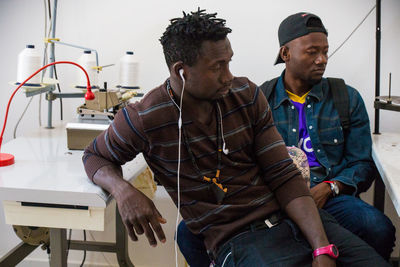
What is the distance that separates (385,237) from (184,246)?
728mm

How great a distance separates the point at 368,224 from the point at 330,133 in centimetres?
43

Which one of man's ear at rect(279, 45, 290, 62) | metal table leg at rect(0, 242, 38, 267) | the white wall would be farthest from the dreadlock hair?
metal table leg at rect(0, 242, 38, 267)

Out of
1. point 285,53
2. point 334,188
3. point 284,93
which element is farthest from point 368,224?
point 285,53

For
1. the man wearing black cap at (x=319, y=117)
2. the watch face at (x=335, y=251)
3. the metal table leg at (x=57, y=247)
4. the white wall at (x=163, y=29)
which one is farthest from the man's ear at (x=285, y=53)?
the metal table leg at (x=57, y=247)

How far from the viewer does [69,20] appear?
2.66 meters

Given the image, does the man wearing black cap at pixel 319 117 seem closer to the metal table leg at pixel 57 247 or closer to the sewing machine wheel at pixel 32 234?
the metal table leg at pixel 57 247

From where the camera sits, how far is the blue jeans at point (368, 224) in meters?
1.87

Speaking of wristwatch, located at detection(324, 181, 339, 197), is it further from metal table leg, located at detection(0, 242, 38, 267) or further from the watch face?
metal table leg, located at detection(0, 242, 38, 267)

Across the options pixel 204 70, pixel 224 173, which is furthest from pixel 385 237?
pixel 204 70

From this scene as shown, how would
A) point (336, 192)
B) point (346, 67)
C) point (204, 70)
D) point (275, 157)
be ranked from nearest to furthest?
1. point (204, 70)
2. point (275, 157)
3. point (336, 192)
4. point (346, 67)

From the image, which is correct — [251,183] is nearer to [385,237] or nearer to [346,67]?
[385,237]

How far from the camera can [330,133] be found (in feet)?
7.04

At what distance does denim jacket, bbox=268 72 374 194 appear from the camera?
A: 213 centimetres

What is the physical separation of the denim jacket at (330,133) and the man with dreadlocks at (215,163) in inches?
19.8
